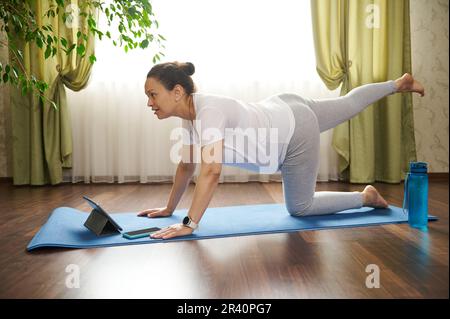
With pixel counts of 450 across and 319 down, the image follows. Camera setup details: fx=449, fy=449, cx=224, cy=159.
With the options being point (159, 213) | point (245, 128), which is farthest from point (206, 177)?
point (159, 213)

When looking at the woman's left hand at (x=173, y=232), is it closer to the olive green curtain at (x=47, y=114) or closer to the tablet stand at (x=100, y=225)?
the tablet stand at (x=100, y=225)

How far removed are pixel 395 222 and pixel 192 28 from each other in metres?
2.29

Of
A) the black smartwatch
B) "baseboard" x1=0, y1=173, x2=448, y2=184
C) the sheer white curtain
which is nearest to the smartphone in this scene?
the black smartwatch

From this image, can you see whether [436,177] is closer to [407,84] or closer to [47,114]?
[407,84]

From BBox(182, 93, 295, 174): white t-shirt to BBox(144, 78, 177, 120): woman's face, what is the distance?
4.1 inches

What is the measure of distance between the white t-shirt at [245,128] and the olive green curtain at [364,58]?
5.30ft

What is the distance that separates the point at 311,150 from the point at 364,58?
71.2 inches

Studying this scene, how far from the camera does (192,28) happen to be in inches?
141

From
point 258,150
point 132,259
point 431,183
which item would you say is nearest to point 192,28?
point 258,150

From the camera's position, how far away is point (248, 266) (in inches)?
56.8

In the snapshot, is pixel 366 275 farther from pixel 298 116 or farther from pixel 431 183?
pixel 431 183

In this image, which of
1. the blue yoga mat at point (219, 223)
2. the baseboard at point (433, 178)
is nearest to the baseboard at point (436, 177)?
the baseboard at point (433, 178)

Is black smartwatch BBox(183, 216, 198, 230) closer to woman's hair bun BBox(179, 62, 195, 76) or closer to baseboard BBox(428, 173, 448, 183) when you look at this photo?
woman's hair bun BBox(179, 62, 195, 76)

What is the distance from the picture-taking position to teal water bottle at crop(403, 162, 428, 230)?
1903mm
